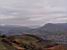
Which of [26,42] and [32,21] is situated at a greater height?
[32,21]

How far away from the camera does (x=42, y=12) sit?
7.20 ft

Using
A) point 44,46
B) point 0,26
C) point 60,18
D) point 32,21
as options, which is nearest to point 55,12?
point 60,18

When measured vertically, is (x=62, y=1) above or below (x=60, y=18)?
above

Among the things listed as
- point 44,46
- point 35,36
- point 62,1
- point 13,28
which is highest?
point 62,1

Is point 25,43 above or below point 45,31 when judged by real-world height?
below

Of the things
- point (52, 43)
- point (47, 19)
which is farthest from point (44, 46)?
point (47, 19)

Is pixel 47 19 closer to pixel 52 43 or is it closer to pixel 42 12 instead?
pixel 42 12

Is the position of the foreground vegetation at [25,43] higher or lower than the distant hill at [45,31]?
lower

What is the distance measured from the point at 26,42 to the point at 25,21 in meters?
0.28

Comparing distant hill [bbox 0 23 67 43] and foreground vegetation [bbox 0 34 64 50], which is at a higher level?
distant hill [bbox 0 23 67 43]

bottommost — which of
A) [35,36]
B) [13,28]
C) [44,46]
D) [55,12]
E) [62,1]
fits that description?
[44,46]

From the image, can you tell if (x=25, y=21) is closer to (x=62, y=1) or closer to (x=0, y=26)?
(x=0, y=26)

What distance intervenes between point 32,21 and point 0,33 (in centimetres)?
45

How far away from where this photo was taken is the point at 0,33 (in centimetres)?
215
